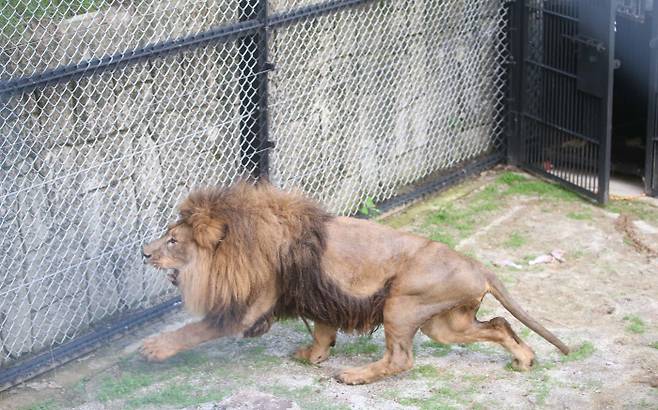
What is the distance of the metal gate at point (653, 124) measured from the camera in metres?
9.00

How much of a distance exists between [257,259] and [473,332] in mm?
1312

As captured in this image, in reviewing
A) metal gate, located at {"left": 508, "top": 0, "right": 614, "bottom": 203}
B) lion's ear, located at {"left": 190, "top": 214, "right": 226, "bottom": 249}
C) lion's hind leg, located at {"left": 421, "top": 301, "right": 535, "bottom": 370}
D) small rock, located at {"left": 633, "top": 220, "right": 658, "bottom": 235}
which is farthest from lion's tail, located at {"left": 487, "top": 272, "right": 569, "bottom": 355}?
metal gate, located at {"left": 508, "top": 0, "right": 614, "bottom": 203}

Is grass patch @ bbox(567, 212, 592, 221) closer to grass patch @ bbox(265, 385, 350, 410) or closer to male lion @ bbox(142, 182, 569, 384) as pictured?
male lion @ bbox(142, 182, 569, 384)

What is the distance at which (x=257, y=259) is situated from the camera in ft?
21.1

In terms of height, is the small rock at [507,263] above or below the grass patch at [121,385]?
above

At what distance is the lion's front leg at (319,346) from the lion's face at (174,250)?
2.82 feet

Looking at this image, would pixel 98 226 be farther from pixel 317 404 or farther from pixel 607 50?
pixel 607 50

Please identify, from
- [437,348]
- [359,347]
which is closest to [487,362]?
[437,348]

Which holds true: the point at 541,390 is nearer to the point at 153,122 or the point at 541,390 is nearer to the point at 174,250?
the point at 174,250

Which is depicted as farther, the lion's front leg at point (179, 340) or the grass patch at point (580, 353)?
the grass patch at point (580, 353)

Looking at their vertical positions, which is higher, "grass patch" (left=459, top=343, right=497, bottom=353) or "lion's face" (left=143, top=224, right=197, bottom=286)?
"lion's face" (left=143, top=224, right=197, bottom=286)

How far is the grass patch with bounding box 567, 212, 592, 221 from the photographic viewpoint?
9.10 metres

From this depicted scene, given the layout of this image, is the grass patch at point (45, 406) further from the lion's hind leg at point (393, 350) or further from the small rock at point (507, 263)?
the small rock at point (507, 263)

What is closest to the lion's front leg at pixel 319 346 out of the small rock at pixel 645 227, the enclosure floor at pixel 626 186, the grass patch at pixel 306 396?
the grass patch at pixel 306 396
